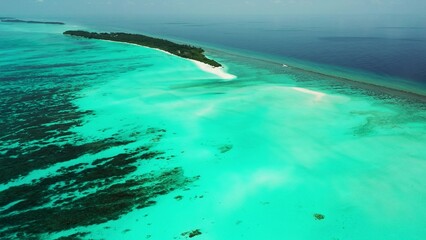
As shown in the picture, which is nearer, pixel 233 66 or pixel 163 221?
pixel 163 221

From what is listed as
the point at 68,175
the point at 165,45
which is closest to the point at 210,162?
the point at 68,175

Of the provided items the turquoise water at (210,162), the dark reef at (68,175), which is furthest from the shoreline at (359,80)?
the dark reef at (68,175)

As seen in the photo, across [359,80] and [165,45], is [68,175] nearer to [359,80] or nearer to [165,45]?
[359,80]

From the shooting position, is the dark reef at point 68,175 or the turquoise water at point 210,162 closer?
the turquoise water at point 210,162

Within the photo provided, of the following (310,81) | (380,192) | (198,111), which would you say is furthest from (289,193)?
(310,81)

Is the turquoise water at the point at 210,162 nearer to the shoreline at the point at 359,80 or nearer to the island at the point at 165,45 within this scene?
the shoreline at the point at 359,80

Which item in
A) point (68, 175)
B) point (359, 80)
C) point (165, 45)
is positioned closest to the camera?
point (68, 175)

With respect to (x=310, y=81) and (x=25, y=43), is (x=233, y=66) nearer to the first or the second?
(x=310, y=81)

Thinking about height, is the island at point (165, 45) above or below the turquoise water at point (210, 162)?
above
